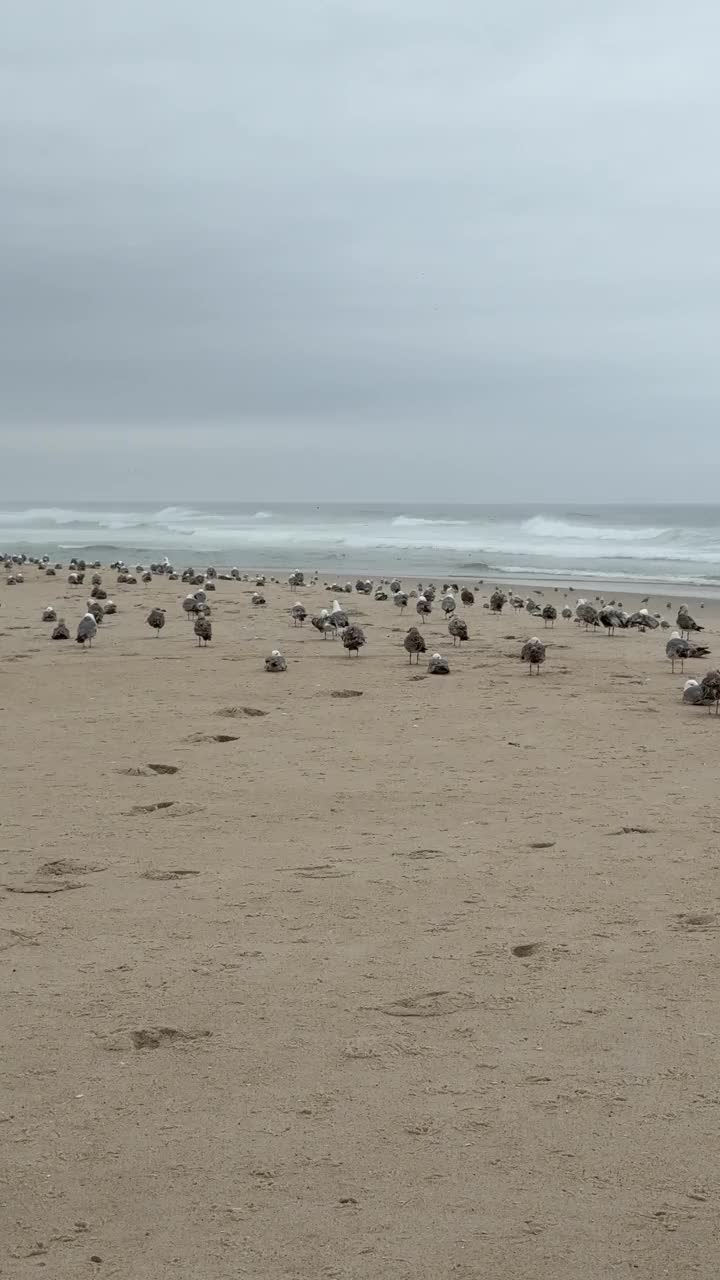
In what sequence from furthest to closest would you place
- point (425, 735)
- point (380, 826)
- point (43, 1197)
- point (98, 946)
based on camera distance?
1. point (425, 735)
2. point (380, 826)
3. point (98, 946)
4. point (43, 1197)

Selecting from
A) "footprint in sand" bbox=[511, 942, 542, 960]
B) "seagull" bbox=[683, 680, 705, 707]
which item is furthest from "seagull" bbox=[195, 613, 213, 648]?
"footprint in sand" bbox=[511, 942, 542, 960]

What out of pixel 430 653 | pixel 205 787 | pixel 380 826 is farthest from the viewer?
pixel 430 653

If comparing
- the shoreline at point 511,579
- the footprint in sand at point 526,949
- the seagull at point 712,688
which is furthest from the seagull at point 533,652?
the shoreline at point 511,579

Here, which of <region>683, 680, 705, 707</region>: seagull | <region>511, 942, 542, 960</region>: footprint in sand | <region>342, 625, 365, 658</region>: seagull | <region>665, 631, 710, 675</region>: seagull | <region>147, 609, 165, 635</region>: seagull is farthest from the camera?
<region>147, 609, 165, 635</region>: seagull


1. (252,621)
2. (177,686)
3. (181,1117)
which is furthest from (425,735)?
(252,621)

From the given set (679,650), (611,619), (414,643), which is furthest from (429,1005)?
(611,619)

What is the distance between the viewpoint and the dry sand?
342 cm

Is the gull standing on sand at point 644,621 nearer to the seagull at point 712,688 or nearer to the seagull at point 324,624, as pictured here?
the seagull at point 324,624

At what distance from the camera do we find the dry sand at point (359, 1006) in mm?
3422

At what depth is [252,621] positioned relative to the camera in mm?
20156

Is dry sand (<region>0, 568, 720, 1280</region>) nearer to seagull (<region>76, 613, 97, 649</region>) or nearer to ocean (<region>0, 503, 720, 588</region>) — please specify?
seagull (<region>76, 613, 97, 649</region>)

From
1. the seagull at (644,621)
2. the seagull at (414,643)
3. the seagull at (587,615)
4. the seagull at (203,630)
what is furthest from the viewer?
the seagull at (644,621)

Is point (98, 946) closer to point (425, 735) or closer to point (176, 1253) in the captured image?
point (176, 1253)

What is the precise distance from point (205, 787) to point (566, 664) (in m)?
7.86
